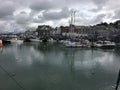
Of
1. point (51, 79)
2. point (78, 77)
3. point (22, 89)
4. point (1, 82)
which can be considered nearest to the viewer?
point (22, 89)

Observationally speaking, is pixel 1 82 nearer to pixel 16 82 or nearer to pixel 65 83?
pixel 16 82

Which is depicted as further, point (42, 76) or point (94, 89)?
point (42, 76)

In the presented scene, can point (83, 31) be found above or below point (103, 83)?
above

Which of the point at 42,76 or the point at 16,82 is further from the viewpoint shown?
the point at 42,76

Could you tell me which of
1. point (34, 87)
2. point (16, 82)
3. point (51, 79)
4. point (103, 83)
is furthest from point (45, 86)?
point (103, 83)

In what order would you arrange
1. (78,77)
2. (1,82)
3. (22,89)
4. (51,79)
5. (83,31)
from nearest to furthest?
(22,89), (1,82), (51,79), (78,77), (83,31)

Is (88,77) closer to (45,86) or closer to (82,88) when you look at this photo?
(82,88)

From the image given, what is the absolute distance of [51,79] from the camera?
16953 mm

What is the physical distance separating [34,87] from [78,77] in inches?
239

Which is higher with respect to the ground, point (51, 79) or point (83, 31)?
point (83, 31)

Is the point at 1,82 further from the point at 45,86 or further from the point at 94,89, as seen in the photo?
the point at 94,89

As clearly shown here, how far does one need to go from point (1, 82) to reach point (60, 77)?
6741 mm

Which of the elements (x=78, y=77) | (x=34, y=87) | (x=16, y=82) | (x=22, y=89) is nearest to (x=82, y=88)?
(x=78, y=77)

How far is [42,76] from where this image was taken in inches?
Result: 719
